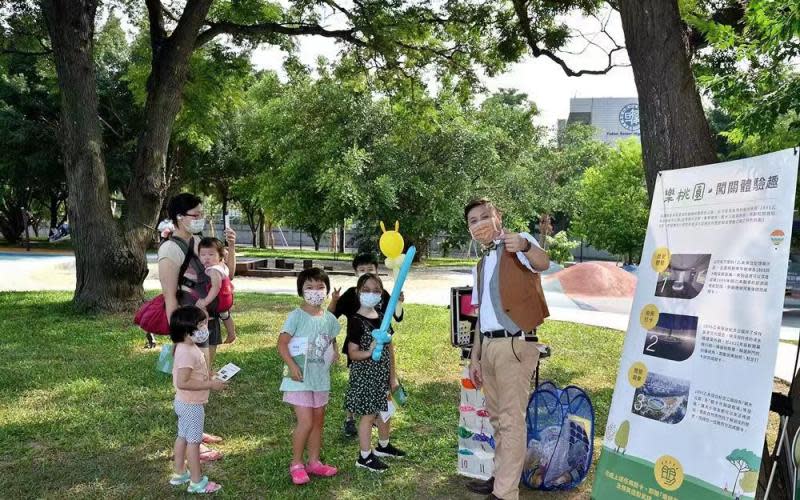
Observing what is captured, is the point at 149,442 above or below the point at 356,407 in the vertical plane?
below

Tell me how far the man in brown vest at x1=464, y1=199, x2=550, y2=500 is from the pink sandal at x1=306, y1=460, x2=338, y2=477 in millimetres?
1010

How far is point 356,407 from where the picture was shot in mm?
3738

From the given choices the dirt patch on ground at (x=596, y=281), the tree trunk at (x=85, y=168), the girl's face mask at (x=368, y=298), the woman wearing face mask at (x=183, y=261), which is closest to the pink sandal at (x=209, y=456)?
the woman wearing face mask at (x=183, y=261)

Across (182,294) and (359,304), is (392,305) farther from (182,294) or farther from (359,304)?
(182,294)

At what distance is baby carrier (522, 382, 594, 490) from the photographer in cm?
361

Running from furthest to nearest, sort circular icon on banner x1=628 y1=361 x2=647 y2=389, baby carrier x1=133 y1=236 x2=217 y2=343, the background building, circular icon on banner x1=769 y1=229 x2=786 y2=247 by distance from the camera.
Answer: the background building → baby carrier x1=133 y1=236 x2=217 y2=343 → circular icon on banner x1=628 y1=361 x2=647 y2=389 → circular icon on banner x1=769 y1=229 x2=786 y2=247

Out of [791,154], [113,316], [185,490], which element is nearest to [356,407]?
[185,490]

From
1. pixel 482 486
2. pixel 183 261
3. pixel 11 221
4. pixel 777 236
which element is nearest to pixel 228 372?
pixel 183 261

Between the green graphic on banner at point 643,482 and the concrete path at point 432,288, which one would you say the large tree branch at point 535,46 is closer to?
the concrete path at point 432,288

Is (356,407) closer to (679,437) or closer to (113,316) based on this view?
(679,437)

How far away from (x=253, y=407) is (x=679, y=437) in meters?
3.60

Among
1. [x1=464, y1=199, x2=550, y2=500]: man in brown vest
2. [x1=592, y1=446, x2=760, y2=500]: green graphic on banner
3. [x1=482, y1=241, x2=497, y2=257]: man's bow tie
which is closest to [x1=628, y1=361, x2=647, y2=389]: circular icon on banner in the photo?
[x1=592, y1=446, x2=760, y2=500]: green graphic on banner

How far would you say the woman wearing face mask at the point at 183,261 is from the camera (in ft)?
12.7

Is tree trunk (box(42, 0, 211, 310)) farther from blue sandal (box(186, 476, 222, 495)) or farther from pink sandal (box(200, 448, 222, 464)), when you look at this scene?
blue sandal (box(186, 476, 222, 495))
